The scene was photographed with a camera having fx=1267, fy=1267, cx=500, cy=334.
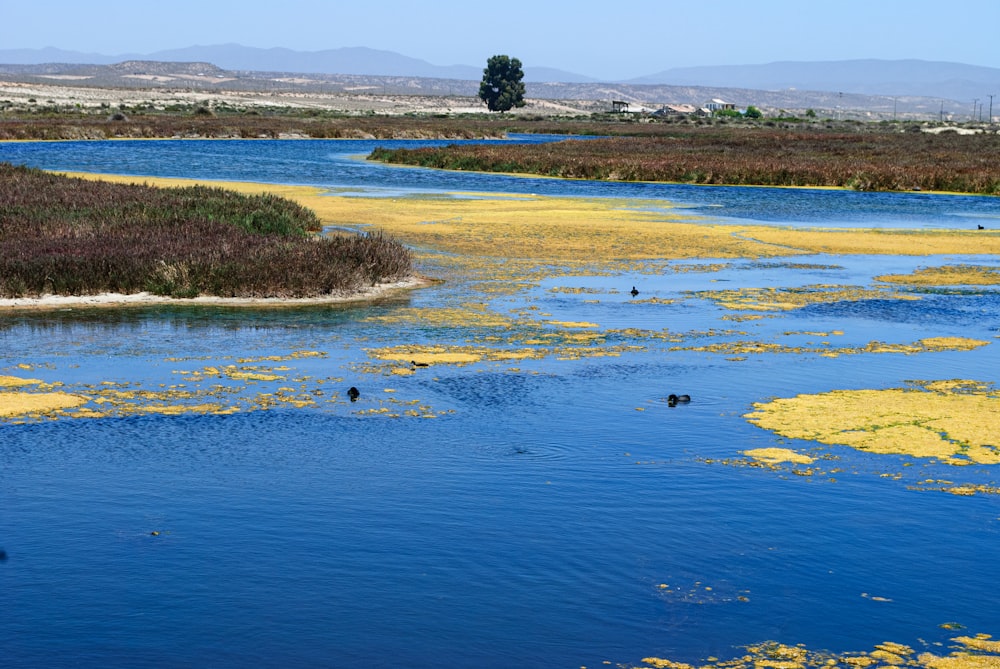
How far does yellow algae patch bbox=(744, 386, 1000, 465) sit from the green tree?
578ft

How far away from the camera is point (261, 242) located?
24.1 m

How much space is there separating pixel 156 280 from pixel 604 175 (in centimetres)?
4054

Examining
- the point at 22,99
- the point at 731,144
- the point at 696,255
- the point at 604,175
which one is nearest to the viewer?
the point at 696,255

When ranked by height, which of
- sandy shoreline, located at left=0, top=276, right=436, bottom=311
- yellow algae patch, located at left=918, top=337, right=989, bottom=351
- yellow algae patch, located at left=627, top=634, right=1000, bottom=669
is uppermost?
yellow algae patch, located at left=918, top=337, right=989, bottom=351

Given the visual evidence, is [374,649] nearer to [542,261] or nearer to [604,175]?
[542,261]

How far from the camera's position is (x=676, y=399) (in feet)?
46.9

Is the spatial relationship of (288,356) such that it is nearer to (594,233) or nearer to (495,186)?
(594,233)

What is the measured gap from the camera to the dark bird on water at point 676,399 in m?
14.2

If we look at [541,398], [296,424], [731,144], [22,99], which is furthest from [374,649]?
[22,99]

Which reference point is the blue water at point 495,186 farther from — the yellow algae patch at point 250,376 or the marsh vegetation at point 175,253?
the yellow algae patch at point 250,376

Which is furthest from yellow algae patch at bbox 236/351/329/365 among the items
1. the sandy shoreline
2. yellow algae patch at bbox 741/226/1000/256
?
yellow algae patch at bbox 741/226/1000/256

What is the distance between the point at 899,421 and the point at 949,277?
1368cm

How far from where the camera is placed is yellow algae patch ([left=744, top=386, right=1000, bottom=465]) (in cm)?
1273

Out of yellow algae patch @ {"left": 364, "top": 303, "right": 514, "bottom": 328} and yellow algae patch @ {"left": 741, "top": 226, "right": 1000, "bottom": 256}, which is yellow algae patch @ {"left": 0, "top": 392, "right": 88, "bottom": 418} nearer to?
yellow algae patch @ {"left": 364, "top": 303, "right": 514, "bottom": 328}
